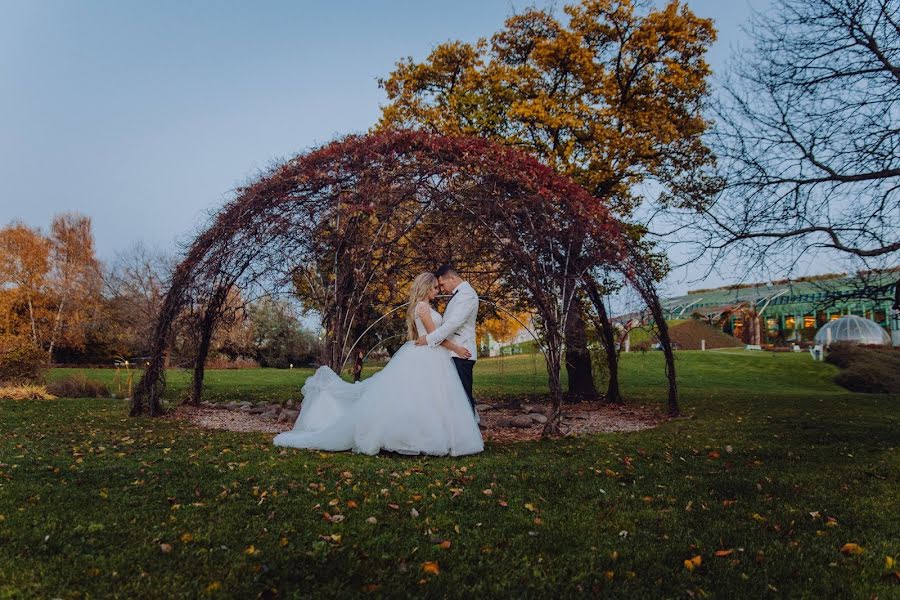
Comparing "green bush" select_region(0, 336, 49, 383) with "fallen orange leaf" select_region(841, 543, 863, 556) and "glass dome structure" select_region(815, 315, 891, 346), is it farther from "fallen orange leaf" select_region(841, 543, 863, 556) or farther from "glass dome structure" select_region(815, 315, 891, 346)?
"glass dome structure" select_region(815, 315, 891, 346)

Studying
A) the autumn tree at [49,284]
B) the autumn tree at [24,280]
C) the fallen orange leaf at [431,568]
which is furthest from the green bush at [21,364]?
the autumn tree at [24,280]

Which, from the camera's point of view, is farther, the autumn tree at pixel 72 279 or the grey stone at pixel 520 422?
the autumn tree at pixel 72 279

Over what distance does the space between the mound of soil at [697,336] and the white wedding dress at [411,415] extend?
38.1 metres

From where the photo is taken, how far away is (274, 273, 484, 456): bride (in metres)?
6.77

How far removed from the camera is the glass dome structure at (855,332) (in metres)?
35.8

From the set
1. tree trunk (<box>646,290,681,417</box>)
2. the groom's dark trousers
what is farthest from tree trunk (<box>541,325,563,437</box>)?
tree trunk (<box>646,290,681,417</box>)

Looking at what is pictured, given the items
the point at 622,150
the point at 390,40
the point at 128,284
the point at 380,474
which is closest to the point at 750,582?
the point at 380,474

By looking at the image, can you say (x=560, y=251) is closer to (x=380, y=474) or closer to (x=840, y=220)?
(x=840, y=220)

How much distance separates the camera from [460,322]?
23.2ft

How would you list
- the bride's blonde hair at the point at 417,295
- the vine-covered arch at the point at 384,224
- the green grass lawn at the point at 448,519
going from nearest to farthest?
1. the green grass lawn at the point at 448,519
2. the bride's blonde hair at the point at 417,295
3. the vine-covered arch at the point at 384,224

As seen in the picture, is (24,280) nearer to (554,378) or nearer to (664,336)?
(554,378)

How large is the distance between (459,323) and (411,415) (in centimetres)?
120

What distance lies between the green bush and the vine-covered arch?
693 centimetres

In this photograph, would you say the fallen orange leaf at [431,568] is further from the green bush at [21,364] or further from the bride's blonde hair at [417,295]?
the green bush at [21,364]
